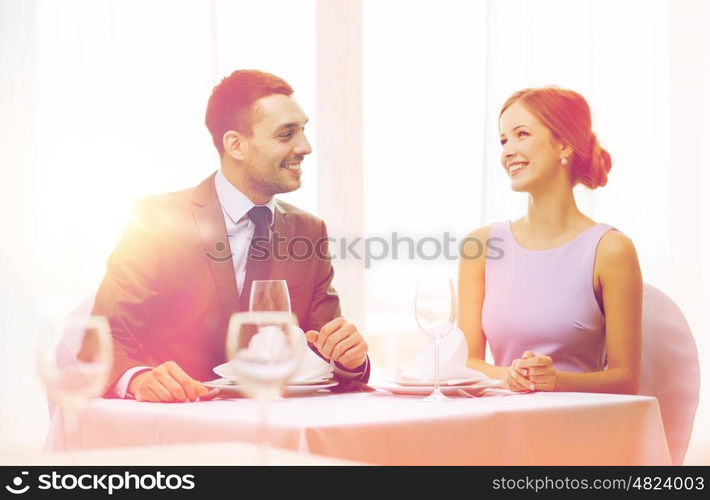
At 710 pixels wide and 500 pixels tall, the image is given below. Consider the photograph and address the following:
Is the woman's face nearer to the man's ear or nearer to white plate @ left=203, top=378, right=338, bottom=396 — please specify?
the man's ear

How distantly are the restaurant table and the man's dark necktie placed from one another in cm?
54

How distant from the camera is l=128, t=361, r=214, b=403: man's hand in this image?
5.13 ft

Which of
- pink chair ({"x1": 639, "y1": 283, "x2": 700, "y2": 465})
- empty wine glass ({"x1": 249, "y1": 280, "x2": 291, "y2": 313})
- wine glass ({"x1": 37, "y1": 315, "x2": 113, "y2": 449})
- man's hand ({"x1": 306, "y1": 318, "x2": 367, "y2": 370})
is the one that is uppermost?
empty wine glass ({"x1": 249, "y1": 280, "x2": 291, "y2": 313})

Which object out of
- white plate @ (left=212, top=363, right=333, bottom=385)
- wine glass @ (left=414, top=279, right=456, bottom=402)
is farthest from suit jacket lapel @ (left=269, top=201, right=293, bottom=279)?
wine glass @ (left=414, top=279, right=456, bottom=402)

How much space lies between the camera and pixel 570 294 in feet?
7.55

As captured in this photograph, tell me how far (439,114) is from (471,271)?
103 centimetres

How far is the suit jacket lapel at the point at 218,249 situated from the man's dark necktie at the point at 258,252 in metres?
0.05

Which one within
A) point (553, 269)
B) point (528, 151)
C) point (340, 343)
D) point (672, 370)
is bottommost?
point (672, 370)

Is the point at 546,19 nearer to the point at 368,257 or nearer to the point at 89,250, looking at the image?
the point at 368,257

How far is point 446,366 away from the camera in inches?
67.4

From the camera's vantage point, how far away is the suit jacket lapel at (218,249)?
2111mm

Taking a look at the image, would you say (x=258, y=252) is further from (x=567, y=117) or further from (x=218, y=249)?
(x=567, y=117)

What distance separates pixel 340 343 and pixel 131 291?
22.5 inches

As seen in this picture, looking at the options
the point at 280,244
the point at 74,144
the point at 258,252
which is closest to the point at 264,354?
the point at 280,244
